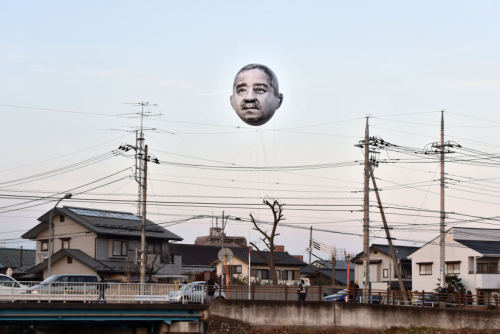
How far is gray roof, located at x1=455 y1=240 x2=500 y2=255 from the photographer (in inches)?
2756

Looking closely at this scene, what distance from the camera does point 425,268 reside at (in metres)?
75.6

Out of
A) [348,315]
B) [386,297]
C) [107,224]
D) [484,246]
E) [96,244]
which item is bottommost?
[348,315]

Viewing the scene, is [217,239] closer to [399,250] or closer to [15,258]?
[15,258]

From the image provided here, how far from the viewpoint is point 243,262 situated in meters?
96.8

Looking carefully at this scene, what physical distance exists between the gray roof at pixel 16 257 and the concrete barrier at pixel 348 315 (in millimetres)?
51844

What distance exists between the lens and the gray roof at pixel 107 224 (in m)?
73.8

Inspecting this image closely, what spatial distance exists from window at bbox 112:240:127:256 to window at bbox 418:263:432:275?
101ft

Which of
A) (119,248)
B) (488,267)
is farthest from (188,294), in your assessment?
(488,267)

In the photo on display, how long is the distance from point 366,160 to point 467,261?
2145 centimetres

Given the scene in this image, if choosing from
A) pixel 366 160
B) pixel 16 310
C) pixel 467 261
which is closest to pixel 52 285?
pixel 16 310

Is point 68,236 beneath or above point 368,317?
above

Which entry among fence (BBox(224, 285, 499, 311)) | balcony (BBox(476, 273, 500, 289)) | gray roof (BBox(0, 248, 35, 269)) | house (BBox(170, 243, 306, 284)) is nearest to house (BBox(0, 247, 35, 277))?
gray roof (BBox(0, 248, 35, 269))

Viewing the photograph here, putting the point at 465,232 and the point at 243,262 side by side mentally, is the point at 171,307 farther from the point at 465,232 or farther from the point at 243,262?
the point at 243,262

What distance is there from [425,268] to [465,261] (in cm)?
618
